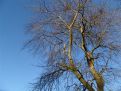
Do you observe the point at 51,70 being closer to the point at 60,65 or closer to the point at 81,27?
the point at 60,65

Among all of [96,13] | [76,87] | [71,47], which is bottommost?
[76,87]

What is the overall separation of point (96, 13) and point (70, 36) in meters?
1.76

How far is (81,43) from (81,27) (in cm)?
87

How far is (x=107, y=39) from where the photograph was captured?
24.3m

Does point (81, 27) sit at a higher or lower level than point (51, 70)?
higher

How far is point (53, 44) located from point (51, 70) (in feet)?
5.16

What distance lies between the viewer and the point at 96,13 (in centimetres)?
2422

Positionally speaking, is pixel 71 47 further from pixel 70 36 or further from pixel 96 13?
pixel 96 13

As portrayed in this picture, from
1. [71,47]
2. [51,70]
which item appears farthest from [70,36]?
[51,70]

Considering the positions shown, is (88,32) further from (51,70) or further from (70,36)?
(51,70)

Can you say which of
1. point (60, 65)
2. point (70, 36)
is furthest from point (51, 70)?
point (70, 36)

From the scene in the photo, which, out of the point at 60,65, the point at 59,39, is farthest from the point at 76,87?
the point at 59,39

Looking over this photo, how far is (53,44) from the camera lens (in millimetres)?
24266

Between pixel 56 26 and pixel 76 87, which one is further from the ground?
pixel 56 26
